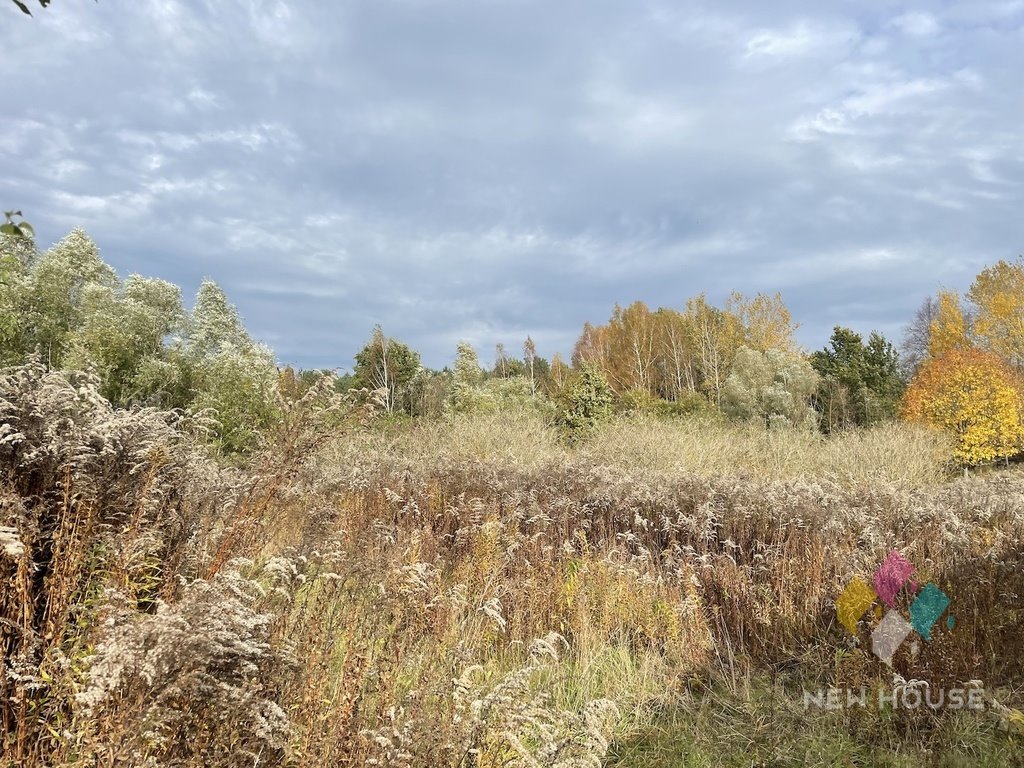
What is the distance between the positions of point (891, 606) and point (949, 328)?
109 ft

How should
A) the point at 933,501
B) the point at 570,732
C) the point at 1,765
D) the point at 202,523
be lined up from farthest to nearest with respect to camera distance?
the point at 933,501 < the point at 202,523 < the point at 570,732 < the point at 1,765

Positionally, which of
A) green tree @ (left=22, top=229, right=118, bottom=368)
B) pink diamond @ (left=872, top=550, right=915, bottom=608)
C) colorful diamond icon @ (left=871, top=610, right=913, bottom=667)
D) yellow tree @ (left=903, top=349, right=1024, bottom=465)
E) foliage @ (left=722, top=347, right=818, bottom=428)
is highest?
green tree @ (left=22, top=229, right=118, bottom=368)

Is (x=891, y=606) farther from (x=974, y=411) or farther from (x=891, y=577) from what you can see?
(x=974, y=411)

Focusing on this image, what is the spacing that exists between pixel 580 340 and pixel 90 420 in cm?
4744

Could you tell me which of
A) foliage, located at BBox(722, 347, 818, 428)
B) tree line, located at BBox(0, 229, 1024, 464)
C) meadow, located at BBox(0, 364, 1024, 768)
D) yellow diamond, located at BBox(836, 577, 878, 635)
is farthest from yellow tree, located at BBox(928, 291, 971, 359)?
yellow diamond, located at BBox(836, 577, 878, 635)

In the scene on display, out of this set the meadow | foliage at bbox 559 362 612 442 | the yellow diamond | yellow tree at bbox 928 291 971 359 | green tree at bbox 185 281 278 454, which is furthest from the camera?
yellow tree at bbox 928 291 971 359

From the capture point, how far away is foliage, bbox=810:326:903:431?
1064 inches

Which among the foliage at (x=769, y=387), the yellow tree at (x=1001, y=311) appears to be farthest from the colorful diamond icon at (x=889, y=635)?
the yellow tree at (x=1001, y=311)

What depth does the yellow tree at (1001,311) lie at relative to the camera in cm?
2830

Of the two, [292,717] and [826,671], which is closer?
[292,717]

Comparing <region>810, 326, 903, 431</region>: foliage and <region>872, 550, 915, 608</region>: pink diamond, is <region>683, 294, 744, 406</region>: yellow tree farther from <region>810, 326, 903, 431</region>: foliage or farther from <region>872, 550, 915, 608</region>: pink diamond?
<region>872, 550, 915, 608</region>: pink diamond

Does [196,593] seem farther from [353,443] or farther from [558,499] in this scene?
[353,443]

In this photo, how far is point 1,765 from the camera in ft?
5.53

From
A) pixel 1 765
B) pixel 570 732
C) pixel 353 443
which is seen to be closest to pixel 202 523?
pixel 1 765
